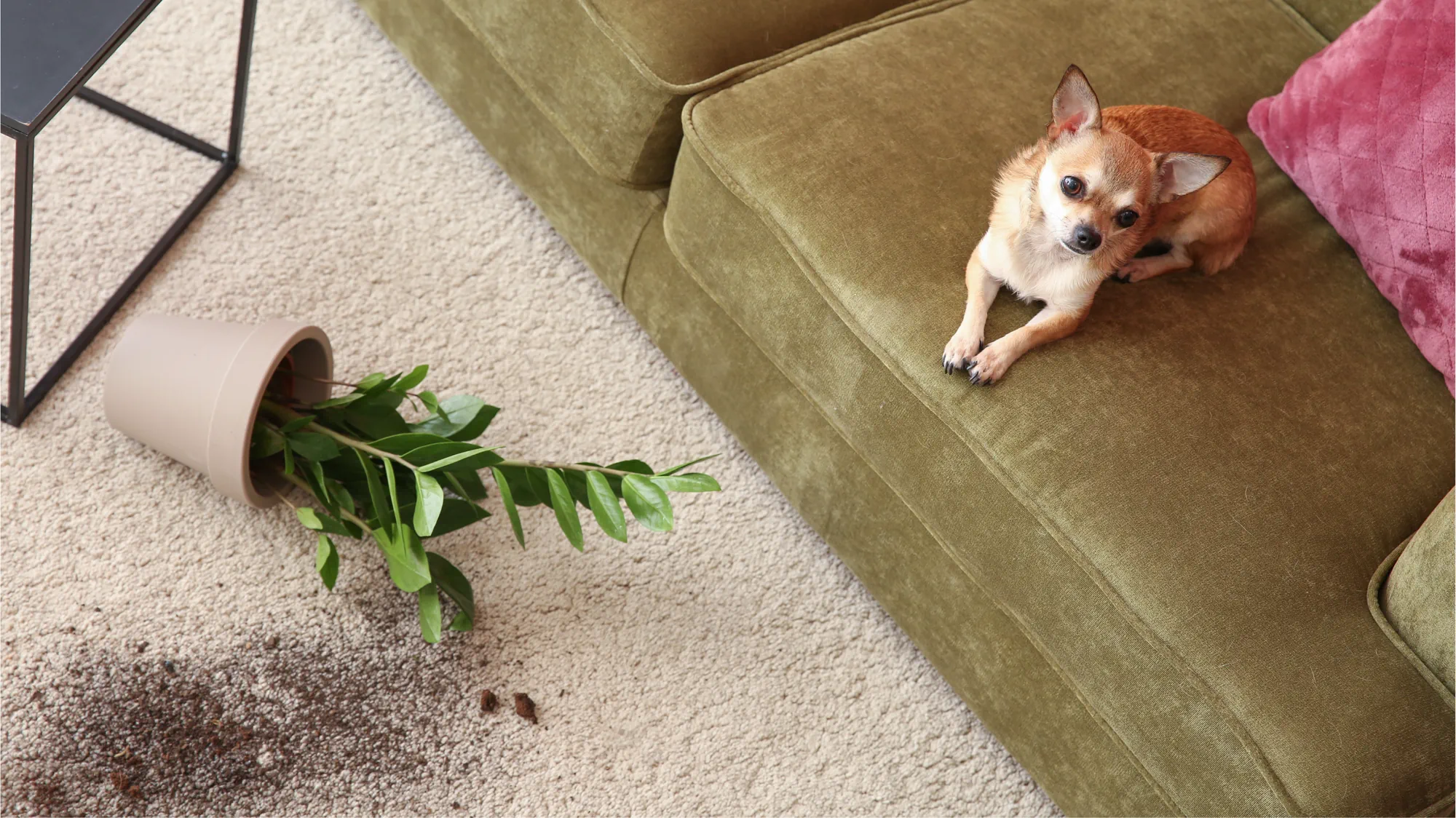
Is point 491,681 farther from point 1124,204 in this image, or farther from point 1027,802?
→ point 1124,204

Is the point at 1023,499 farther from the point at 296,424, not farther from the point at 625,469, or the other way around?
the point at 296,424

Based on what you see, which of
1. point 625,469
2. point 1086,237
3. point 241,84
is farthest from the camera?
point 241,84

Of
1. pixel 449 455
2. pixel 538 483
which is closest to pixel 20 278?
pixel 449 455

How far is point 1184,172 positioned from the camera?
4.21 ft

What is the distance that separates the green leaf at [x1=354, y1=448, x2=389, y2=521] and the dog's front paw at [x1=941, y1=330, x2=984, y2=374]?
0.73m

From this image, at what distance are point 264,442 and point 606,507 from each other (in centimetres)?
Answer: 47

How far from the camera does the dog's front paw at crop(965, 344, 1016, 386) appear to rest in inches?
53.2

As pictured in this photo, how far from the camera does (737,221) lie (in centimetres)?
153

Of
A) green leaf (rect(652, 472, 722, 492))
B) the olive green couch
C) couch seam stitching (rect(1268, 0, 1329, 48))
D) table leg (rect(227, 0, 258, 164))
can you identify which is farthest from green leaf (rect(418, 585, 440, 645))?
couch seam stitching (rect(1268, 0, 1329, 48))

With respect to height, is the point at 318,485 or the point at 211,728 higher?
the point at 318,485

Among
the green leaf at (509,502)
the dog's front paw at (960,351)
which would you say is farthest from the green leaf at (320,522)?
the dog's front paw at (960,351)

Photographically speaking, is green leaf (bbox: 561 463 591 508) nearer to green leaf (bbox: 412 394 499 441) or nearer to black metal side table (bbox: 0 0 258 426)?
green leaf (bbox: 412 394 499 441)

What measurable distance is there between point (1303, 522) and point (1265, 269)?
0.38m

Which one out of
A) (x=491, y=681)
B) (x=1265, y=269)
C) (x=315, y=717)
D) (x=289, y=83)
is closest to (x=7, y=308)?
(x=289, y=83)
